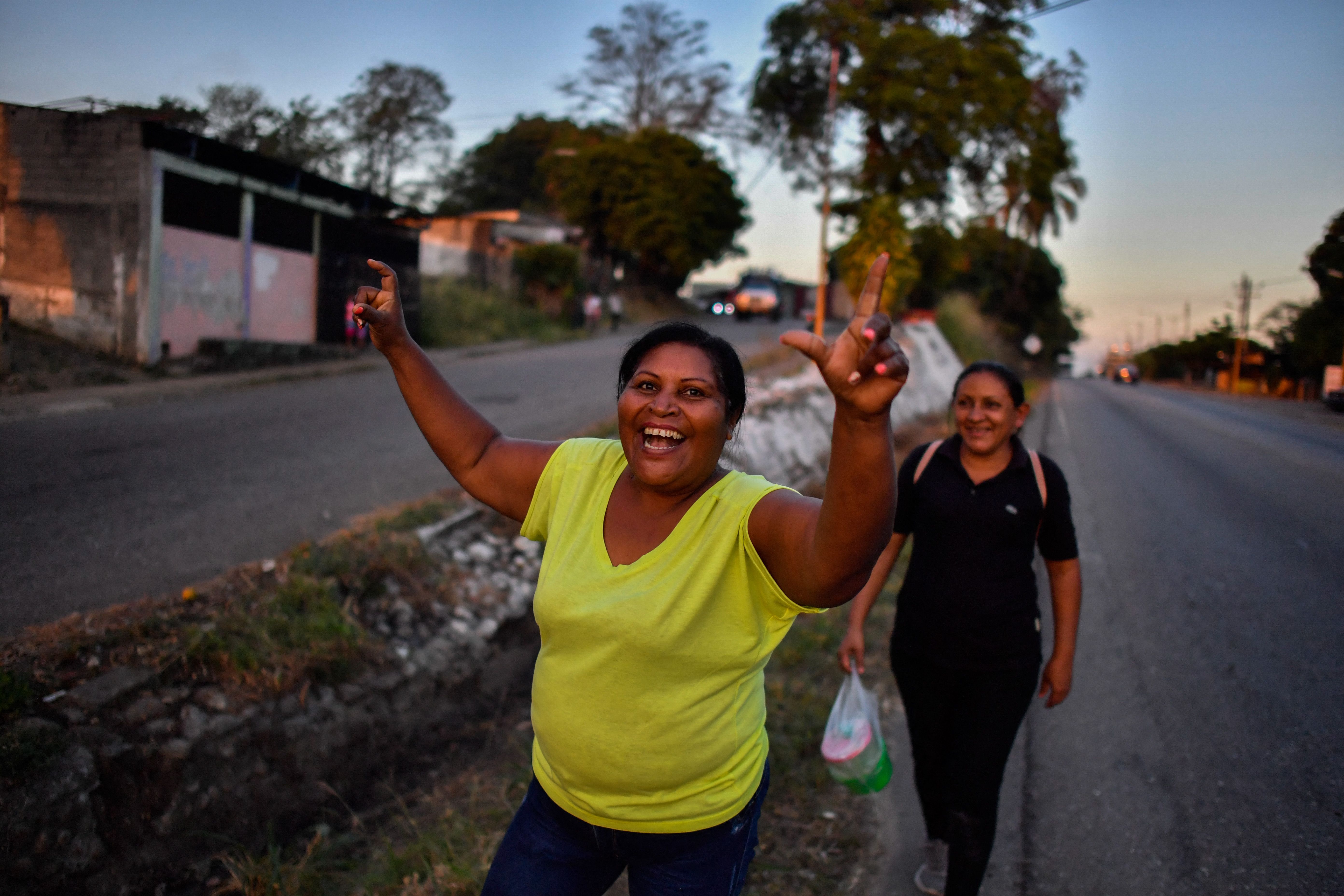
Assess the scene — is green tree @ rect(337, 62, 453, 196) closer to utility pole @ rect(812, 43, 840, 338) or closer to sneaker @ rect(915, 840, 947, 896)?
utility pole @ rect(812, 43, 840, 338)

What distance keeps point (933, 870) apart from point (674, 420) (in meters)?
2.32

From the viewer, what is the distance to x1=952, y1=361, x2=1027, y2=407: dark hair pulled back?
3.13 m

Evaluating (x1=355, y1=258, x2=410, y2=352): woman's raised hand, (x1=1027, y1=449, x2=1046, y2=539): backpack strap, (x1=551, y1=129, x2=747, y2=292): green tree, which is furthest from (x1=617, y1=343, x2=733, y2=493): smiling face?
(x1=551, y1=129, x2=747, y2=292): green tree

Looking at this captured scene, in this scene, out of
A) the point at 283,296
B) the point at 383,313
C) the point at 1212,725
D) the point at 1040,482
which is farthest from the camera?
the point at 283,296

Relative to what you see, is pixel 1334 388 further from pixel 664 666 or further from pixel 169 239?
pixel 169 239

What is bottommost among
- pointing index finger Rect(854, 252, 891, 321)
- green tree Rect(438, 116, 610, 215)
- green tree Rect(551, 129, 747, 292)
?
pointing index finger Rect(854, 252, 891, 321)

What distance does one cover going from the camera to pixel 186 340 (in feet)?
47.7

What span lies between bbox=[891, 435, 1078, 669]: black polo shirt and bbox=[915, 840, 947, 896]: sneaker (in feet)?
2.61

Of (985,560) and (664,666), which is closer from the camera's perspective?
(664,666)

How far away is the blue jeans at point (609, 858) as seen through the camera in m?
1.85

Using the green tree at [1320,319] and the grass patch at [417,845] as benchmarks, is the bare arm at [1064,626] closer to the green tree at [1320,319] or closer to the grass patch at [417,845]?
the green tree at [1320,319]

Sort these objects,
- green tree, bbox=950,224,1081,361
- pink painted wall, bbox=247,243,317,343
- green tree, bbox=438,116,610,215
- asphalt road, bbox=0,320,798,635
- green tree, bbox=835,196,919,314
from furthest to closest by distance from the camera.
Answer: green tree, bbox=438,116,610,215, green tree, bbox=950,224,1081,361, green tree, bbox=835,196,919,314, pink painted wall, bbox=247,243,317,343, asphalt road, bbox=0,320,798,635

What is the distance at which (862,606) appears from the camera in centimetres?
335

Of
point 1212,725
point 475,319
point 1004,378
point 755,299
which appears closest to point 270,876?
point 1004,378
